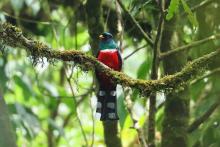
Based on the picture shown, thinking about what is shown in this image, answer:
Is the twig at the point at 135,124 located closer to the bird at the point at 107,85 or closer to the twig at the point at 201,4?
the bird at the point at 107,85

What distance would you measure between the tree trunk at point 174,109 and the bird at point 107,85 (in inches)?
31.8

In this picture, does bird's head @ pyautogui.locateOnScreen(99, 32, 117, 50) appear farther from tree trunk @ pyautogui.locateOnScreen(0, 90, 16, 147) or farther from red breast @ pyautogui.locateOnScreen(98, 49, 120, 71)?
tree trunk @ pyautogui.locateOnScreen(0, 90, 16, 147)

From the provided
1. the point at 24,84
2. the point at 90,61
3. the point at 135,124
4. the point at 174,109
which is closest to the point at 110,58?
the point at 90,61

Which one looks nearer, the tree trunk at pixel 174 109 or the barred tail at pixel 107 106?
the barred tail at pixel 107 106

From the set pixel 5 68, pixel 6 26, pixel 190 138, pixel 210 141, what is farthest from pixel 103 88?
pixel 5 68

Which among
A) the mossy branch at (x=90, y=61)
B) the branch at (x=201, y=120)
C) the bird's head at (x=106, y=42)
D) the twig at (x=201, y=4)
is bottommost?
the branch at (x=201, y=120)

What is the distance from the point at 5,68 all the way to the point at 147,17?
4.10 feet

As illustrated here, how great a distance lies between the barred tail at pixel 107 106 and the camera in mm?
2947

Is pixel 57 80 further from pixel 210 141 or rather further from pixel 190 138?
pixel 210 141

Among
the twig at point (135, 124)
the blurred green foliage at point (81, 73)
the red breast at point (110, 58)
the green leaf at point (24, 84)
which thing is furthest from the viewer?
the green leaf at point (24, 84)

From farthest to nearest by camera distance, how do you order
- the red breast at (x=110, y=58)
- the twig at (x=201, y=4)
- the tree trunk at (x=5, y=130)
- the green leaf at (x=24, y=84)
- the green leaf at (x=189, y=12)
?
the green leaf at (x=24, y=84) → the twig at (x=201, y=4) → the red breast at (x=110, y=58) → the green leaf at (x=189, y=12) → the tree trunk at (x=5, y=130)

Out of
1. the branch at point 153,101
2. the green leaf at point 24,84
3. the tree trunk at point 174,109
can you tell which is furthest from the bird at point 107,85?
the green leaf at point 24,84

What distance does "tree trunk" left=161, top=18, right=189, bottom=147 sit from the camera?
3975 mm

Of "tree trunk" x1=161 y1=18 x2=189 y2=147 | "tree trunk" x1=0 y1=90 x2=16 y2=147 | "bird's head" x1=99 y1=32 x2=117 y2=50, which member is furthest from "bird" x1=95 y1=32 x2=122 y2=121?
"tree trunk" x1=161 y1=18 x2=189 y2=147
